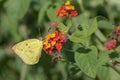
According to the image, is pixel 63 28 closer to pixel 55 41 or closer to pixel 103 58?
pixel 55 41

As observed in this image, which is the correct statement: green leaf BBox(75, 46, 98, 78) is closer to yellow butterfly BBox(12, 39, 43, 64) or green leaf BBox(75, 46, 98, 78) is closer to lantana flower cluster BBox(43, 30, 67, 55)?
lantana flower cluster BBox(43, 30, 67, 55)

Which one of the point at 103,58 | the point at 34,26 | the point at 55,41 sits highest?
the point at 55,41

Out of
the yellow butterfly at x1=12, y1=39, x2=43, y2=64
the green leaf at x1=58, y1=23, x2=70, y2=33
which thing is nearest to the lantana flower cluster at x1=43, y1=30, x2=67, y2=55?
the green leaf at x1=58, y1=23, x2=70, y2=33

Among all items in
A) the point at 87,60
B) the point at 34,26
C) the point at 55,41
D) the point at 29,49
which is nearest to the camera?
the point at 87,60

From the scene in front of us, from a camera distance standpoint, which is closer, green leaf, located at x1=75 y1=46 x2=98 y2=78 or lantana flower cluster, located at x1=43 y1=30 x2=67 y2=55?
green leaf, located at x1=75 y1=46 x2=98 y2=78

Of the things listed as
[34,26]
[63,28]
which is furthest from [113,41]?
[34,26]

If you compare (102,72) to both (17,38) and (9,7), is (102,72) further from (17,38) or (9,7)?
(17,38)

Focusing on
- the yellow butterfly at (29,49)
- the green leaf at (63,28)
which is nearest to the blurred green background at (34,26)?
the yellow butterfly at (29,49)
